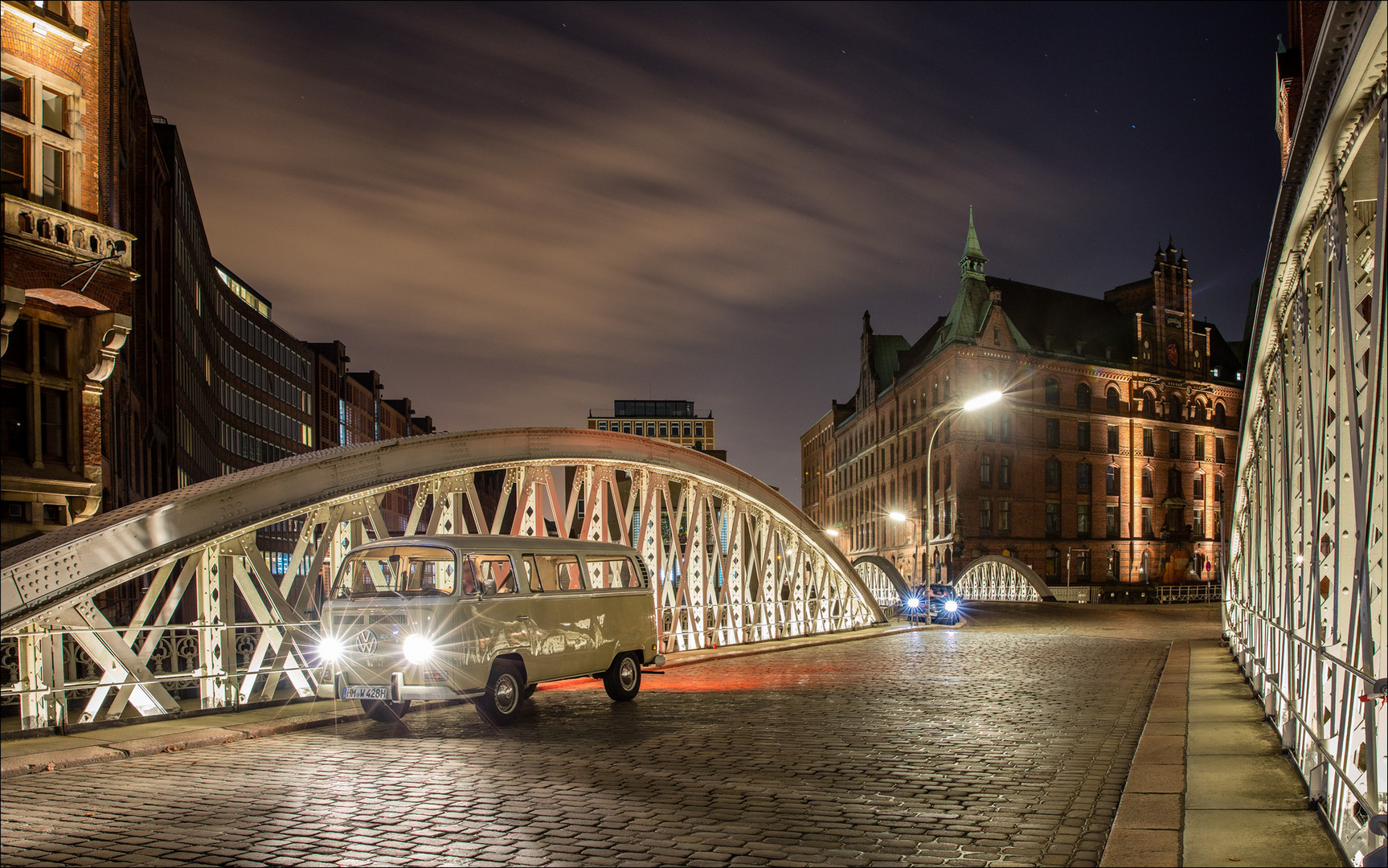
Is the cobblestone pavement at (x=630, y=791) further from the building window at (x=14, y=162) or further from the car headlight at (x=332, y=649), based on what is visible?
the building window at (x=14, y=162)

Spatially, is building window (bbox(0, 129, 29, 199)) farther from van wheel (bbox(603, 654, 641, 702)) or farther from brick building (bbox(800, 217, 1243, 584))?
brick building (bbox(800, 217, 1243, 584))

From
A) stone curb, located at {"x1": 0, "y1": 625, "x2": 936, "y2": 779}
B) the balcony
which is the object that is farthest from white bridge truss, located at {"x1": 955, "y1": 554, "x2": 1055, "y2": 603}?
stone curb, located at {"x1": 0, "y1": 625, "x2": 936, "y2": 779}

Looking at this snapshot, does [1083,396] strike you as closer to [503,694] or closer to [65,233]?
[65,233]

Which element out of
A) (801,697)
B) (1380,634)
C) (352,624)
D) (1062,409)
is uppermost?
(1062,409)

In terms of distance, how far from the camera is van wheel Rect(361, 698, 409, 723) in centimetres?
1262

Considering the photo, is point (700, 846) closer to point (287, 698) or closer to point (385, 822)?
point (385, 822)

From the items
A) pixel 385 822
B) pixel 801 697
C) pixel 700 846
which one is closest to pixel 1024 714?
pixel 801 697

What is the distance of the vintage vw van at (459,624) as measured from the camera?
12.0 metres

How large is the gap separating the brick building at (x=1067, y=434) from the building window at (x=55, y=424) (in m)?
62.2

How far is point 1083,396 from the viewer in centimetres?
8481

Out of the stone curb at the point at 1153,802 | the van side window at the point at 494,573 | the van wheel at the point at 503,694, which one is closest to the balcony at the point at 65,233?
the van side window at the point at 494,573

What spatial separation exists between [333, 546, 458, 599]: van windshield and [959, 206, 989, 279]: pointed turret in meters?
A: 79.3

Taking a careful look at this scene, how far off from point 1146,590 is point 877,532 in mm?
31637

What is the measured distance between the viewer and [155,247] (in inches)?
1203
